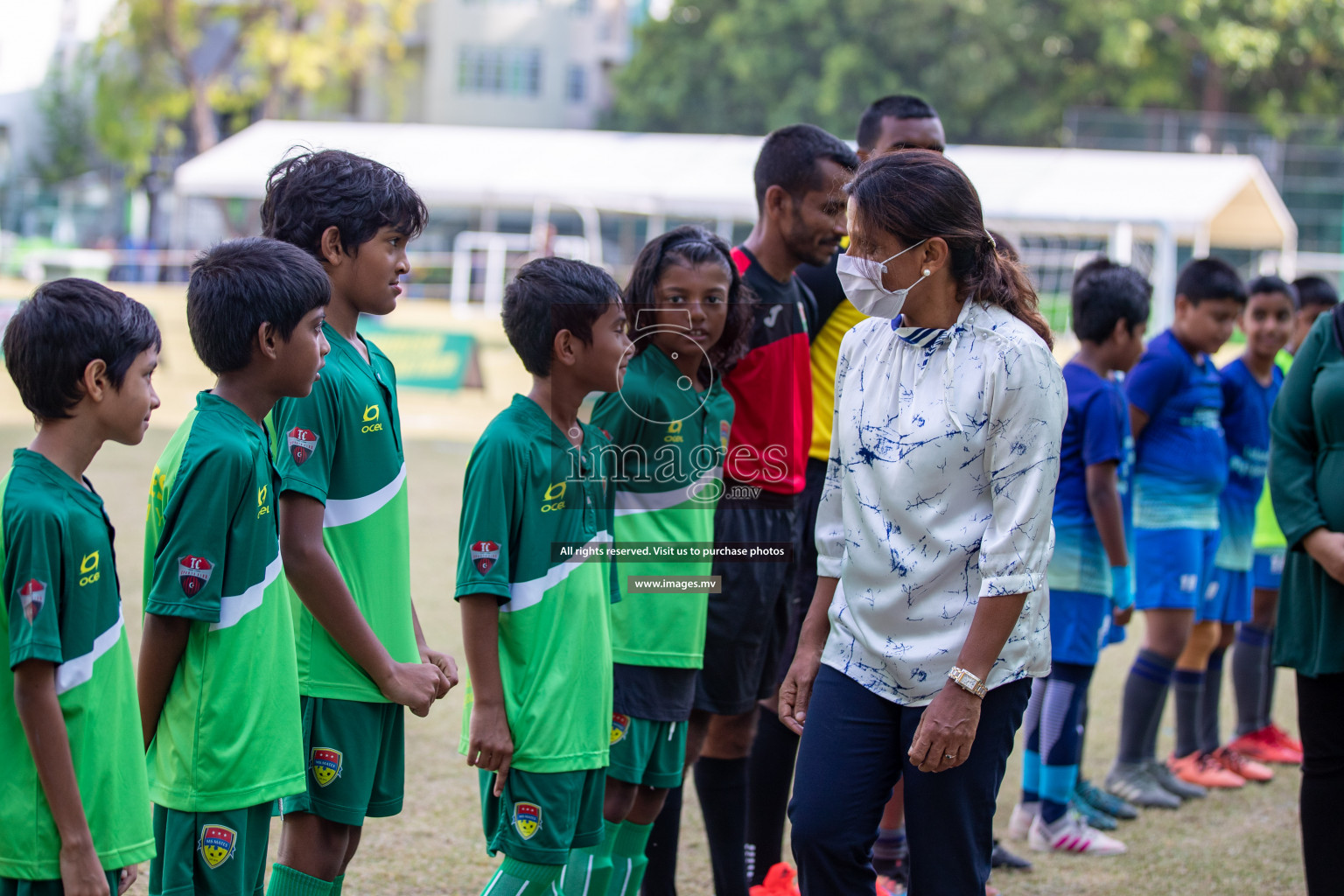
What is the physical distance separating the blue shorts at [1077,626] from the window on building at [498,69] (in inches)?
1843

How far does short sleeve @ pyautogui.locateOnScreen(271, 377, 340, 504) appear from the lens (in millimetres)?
2541

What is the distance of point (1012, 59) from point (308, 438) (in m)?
35.4

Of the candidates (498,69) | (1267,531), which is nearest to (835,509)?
(1267,531)

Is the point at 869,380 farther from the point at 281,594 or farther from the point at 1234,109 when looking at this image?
the point at 1234,109

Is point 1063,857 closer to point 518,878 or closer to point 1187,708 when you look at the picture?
point 1187,708

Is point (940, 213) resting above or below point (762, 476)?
above

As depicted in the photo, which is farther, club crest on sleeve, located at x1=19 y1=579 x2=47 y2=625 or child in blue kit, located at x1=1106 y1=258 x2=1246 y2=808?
child in blue kit, located at x1=1106 y1=258 x2=1246 y2=808

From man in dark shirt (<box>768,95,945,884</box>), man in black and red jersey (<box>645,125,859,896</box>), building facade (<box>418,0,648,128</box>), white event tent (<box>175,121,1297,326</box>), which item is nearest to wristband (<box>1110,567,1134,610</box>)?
man in dark shirt (<box>768,95,945,884</box>)

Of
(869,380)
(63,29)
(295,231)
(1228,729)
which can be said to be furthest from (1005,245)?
(63,29)

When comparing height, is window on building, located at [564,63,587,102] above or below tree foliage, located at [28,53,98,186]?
above

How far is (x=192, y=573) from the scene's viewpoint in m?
2.26

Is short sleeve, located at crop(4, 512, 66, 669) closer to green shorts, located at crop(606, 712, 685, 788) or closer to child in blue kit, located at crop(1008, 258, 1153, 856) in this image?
green shorts, located at crop(606, 712, 685, 788)

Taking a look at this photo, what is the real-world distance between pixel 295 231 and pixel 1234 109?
122 feet

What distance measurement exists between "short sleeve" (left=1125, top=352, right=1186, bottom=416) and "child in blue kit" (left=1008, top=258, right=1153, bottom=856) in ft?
1.40
